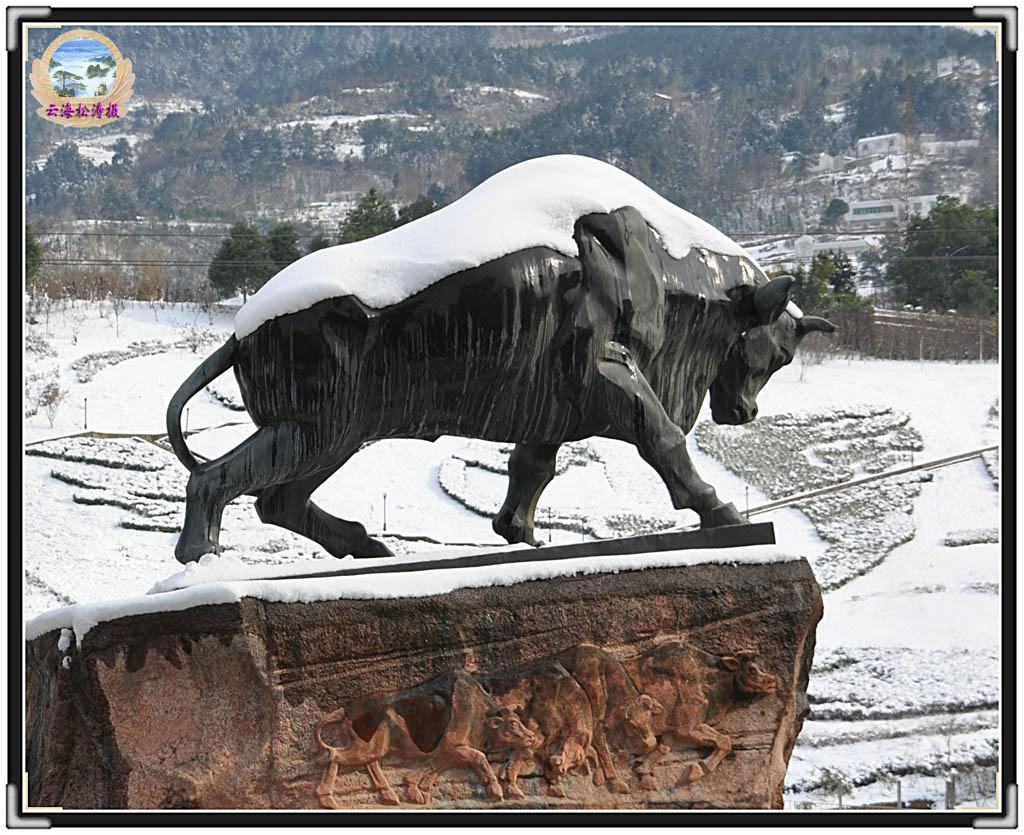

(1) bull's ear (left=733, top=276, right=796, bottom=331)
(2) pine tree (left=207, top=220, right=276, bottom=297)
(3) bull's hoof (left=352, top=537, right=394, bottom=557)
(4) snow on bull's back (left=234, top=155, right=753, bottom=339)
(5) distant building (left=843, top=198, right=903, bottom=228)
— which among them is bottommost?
(3) bull's hoof (left=352, top=537, right=394, bottom=557)

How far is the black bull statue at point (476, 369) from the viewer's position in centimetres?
721

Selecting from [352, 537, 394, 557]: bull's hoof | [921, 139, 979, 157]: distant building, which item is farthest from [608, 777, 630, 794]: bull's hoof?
[921, 139, 979, 157]: distant building

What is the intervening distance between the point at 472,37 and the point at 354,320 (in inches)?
3152

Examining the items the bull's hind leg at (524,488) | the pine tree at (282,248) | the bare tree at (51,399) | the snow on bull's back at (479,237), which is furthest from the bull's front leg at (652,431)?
the pine tree at (282,248)

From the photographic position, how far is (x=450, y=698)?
670 cm

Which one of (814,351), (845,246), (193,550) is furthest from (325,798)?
(845,246)

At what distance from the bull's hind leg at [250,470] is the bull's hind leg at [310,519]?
34cm

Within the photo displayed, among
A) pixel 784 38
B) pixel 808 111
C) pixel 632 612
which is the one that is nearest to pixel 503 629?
→ pixel 632 612

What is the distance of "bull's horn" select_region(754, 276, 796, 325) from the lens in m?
7.89

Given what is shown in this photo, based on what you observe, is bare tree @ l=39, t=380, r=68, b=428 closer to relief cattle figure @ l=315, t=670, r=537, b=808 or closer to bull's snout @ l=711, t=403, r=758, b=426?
bull's snout @ l=711, t=403, r=758, b=426

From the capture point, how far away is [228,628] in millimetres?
6395

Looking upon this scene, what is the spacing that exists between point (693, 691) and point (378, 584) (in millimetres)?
1387

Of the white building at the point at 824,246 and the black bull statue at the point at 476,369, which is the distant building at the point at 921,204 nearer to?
the white building at the point at 824,246

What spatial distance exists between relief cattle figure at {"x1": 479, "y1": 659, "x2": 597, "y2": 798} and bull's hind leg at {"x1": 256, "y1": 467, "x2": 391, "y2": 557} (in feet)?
4.63
